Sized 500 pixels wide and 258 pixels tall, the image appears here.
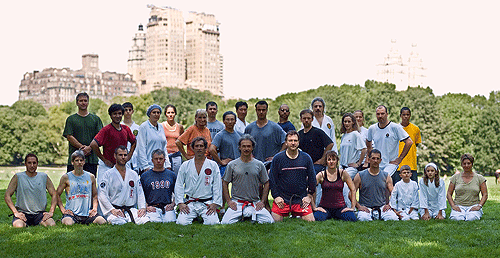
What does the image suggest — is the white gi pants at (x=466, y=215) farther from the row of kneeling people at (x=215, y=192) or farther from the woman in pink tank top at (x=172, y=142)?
the woman in pink tank top at (x=172, y=142)

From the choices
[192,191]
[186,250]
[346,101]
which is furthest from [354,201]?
[346,101]

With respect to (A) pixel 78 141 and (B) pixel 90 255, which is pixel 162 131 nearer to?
(A) pixel 78 141

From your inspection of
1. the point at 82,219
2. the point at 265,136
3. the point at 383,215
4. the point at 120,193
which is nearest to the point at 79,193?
the point at 82,219

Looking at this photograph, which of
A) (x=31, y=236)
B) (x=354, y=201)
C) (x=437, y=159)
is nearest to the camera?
(x=31, y=236)

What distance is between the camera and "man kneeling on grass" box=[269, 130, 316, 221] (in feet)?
40.1

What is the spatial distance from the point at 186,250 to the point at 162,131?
14.3ft

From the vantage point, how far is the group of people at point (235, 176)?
11.9 meters

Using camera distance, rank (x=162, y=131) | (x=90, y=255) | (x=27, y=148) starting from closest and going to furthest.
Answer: (x=90, y=255), (x=162, y=131), (x=27, y=148)

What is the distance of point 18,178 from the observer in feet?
38.4

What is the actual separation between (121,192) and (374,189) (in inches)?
199

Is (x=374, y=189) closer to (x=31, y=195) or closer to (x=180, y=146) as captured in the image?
(x=180, y=146)

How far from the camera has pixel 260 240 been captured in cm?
1037

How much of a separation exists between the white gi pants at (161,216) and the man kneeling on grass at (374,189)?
3.75 meters

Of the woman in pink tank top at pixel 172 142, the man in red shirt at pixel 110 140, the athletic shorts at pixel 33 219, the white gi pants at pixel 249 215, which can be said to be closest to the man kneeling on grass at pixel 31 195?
the athletic shorts at pixel 33 219
